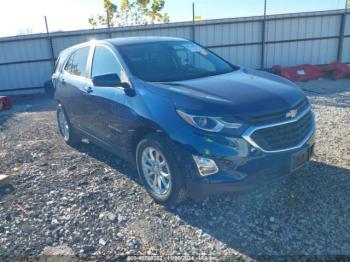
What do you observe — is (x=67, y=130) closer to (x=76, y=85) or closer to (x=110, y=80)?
(x=76, y=85)

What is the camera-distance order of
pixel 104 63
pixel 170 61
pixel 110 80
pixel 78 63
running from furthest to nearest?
pixel 78 63 → pixel 104 63 → pixel 170 61 → pixel 110 80

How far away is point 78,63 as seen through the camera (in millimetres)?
5062

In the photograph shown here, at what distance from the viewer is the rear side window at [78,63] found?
4.81 m

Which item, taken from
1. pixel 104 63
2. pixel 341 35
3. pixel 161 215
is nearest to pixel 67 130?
pixel 104 63

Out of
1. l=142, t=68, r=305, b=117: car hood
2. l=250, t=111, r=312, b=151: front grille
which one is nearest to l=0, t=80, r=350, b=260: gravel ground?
l=250, t=111, r=312, b=151: front grille

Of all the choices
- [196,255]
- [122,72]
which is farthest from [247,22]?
[196,255]

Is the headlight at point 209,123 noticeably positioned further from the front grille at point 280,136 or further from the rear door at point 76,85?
the rear door at point 76,85

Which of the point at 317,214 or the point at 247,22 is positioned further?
the point at 247,22

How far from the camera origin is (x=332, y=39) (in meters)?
13.3

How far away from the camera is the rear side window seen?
15.8 feet

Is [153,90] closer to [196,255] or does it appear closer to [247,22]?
[196,255]

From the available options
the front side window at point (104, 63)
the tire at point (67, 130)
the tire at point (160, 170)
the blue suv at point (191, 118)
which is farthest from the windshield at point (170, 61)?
the tire at point (67, 130)

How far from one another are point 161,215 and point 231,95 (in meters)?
1.44

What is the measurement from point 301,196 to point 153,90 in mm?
1966
